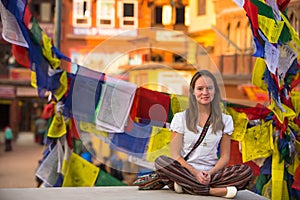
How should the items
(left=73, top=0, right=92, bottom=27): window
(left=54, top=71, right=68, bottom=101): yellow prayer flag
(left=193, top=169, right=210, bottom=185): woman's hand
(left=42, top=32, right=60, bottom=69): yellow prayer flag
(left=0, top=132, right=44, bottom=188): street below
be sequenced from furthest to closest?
(left=73, top=0, right=92, bottom=27): window
(left=0, top=132, right=44, bottom=188): street below
(left=54, top=71, right=68, bottom=101): yellow prayer flag
(left=42, top=32, right=60, bottom=69): yellow prayer flag
(left=193, top=169, right=210, bottom=185): woman's hand

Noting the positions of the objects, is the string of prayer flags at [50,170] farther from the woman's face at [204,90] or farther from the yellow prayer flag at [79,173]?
the woman's face at [204,90]

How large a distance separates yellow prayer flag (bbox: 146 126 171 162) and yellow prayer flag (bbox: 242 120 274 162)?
0.87 metres

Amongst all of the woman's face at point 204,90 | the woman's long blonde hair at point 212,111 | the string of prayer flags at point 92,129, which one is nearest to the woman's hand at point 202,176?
the woman's long blonde hair at point 212,111

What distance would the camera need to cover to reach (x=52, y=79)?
7516 millimetres

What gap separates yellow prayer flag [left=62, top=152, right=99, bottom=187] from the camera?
307 inches

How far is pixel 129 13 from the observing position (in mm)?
31109

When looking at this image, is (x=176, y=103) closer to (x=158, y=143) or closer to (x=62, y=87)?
(x=158, y=143)

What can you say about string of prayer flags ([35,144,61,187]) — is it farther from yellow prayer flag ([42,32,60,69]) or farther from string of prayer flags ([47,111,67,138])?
yellow prayer flag ([42,32,60,69])

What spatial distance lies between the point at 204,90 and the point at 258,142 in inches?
59.6

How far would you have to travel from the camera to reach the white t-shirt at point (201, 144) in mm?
5285

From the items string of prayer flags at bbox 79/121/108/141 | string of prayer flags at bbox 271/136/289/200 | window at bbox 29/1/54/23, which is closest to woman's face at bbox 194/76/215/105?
A: string of prayer flags at bbox 271/136/289/200

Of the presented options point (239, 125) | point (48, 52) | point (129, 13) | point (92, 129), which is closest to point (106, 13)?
point (129, 13)

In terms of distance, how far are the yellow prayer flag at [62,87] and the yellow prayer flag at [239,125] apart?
5.98 ft

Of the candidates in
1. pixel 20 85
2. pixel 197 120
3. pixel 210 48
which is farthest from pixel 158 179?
pixel 20 85
